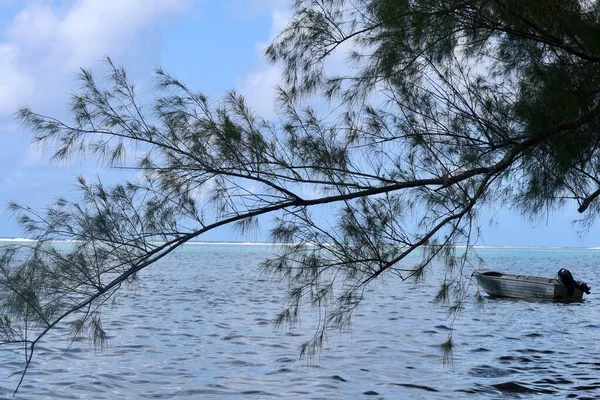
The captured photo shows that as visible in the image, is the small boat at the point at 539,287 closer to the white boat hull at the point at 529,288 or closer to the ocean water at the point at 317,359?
the white boat hull at the point at 529,288

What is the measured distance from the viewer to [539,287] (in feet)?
55.3

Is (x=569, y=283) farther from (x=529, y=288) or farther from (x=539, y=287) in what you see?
(x=529, y=288)

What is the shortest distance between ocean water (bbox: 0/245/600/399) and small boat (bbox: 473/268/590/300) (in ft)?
8.20

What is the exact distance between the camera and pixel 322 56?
547cm

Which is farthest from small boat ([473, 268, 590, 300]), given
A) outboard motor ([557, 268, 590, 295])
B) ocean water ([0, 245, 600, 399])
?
ocean water ([0, 245, 600, 399])

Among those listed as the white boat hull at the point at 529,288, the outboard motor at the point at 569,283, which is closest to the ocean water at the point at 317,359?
the white boat hull at the point at 529,288

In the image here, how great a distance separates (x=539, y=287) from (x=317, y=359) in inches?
389

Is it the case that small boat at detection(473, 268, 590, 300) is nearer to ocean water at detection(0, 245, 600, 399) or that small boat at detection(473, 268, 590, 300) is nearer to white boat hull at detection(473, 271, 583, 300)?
white boat hull at detection(473, 271, 583, 300)

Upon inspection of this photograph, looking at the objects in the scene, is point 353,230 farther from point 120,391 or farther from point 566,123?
point 120,391

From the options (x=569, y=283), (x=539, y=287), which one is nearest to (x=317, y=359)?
(x=539, y=287)

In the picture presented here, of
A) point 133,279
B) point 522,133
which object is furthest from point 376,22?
point 133,279

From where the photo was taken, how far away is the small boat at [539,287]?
55.0ft

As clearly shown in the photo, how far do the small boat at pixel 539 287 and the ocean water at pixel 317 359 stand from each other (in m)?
2.50

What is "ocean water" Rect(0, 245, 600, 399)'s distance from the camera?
22.9ft
